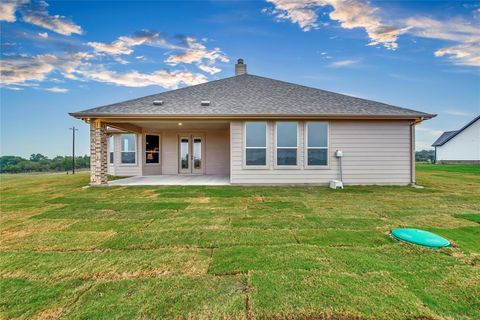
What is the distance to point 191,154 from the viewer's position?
1288 centimetres

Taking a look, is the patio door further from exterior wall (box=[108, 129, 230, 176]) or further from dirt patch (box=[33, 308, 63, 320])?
dirt patch (box=[33, 308, 63, 320])

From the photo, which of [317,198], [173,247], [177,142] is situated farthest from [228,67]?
[173,247]

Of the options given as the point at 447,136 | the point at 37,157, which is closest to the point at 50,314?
the point at 37,157

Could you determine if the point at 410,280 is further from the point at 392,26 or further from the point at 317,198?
the point at 392,26

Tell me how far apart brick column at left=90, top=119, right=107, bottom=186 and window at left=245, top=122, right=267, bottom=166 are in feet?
19.4

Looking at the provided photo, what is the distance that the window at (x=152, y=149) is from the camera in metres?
12.5

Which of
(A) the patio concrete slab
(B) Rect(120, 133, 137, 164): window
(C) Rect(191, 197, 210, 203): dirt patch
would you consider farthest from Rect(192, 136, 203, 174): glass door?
(C) Rect(191, 197, 210, 203): dirt patch

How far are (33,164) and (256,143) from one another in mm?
39782

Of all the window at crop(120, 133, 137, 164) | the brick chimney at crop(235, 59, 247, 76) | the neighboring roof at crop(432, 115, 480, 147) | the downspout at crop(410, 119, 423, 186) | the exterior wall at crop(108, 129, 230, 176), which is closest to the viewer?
the downspout at crop(410, 119, 423, 186)

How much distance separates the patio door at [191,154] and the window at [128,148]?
2.54 m

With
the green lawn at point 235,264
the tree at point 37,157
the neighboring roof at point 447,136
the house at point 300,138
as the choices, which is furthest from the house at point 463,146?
the tree at point 37,157

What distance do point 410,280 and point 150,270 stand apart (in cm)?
280

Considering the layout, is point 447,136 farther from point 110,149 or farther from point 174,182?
point 110,149

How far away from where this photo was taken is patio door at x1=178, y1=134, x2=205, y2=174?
12.8 metres
